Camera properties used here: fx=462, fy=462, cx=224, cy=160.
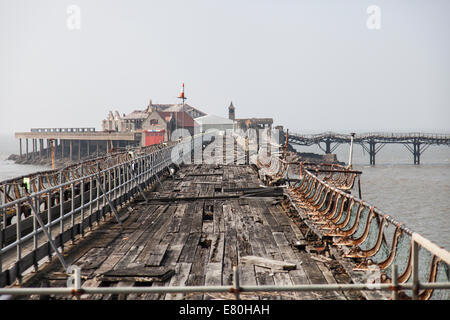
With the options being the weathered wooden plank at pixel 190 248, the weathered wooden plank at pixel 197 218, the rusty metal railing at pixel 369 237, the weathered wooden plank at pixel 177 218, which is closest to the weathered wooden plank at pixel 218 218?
the weathered wooden plank at pixel 197 218

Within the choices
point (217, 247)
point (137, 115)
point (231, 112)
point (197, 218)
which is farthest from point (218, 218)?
point (231, 112)

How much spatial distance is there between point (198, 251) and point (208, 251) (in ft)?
0.72

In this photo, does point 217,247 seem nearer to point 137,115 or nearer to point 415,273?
point 415,273

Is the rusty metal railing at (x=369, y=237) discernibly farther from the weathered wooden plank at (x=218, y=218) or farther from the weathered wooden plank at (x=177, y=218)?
the weathered wooden plank at (x=177, y=218)

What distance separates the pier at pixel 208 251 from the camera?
5703 mm

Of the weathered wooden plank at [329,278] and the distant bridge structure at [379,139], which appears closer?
the weathered wooden plank at [329,278]

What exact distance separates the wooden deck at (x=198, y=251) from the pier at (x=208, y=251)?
0.07ft

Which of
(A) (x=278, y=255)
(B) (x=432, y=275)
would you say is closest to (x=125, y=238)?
(A) (x=278, y=255)

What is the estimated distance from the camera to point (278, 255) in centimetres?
965
